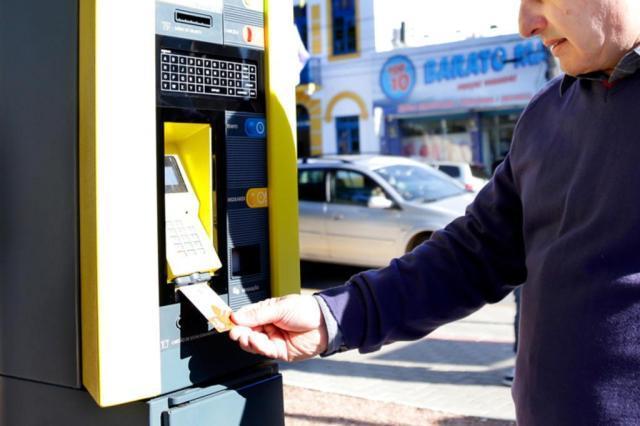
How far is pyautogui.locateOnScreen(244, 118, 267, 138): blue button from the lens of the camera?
2.08 metres

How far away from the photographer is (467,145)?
815 inches

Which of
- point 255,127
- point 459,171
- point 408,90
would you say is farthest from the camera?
point 408,90

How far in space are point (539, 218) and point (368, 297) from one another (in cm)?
45

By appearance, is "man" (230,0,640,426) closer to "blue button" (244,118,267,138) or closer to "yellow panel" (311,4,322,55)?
"blue button" (244,118,267,138)

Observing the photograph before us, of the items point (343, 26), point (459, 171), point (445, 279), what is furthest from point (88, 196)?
point (343, 26)

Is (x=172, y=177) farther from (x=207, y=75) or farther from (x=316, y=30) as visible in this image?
(x=316, y=30)

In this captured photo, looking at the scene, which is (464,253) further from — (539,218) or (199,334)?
(199,334)

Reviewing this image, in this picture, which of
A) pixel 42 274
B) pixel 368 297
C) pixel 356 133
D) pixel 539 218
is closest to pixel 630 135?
pixel 539 218

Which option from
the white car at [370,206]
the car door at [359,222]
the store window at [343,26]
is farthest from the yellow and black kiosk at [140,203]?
the store window at [343,26]

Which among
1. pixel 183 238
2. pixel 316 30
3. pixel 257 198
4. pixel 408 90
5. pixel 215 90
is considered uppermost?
pixel 316 30

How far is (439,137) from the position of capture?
21328mm

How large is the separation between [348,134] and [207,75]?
818 inches

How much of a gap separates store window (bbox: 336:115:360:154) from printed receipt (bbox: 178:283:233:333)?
20.5 m

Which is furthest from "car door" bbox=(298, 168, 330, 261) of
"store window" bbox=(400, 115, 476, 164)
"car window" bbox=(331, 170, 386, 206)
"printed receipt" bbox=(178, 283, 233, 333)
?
"store window" bbox=(400, 115, 476, 164)
